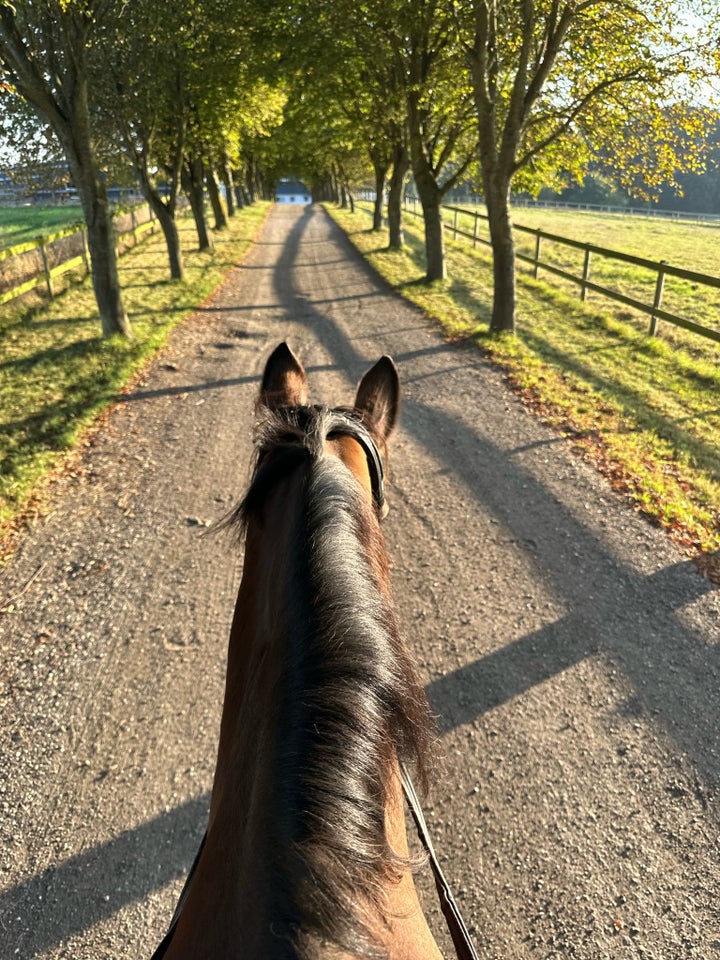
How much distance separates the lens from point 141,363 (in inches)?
385

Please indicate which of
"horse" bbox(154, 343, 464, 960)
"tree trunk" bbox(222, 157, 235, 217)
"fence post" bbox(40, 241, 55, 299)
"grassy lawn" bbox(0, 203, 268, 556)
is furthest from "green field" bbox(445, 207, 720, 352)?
"fence post" bbox(40, 241, 55, 299)

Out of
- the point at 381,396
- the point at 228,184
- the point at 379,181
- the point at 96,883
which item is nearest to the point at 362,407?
the point at 381,396

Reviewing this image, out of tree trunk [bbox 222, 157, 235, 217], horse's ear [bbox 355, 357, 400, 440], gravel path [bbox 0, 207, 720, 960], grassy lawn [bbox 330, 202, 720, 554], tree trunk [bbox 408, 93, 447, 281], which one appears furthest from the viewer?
tree trunk [bbox 222, 157, 235, 217]

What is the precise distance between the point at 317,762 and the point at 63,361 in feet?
33.6

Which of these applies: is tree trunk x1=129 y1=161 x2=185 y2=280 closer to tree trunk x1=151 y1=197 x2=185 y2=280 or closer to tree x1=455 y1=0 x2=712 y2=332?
tree trunk x1=151 y1=197 x2=185 y2=280

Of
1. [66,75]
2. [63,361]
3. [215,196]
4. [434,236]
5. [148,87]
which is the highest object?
[148,87]

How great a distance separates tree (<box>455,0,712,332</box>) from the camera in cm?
871

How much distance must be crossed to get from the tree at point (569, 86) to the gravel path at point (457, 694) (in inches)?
219

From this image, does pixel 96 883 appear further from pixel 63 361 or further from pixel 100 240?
pixel 100 240

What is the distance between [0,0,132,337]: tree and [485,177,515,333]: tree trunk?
6572 mm

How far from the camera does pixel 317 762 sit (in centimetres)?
110

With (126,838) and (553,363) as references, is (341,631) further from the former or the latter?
(553,363)

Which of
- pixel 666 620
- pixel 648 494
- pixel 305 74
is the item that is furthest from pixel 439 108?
pixel 666 620

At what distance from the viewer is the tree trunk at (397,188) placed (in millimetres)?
18312
